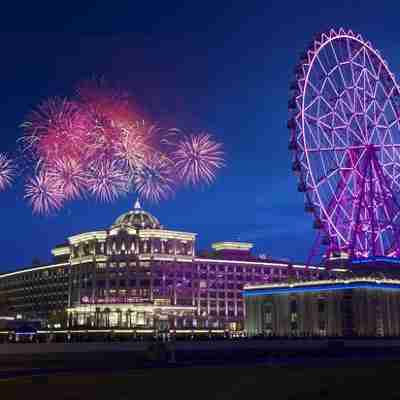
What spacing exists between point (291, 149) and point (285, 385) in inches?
2284

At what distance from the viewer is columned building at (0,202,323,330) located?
151 m

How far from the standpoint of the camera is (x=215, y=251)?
179m

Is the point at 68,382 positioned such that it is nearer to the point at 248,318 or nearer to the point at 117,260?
the point at 248,318

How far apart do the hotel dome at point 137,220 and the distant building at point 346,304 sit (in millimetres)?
50407

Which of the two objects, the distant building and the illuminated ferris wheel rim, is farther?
the distant building

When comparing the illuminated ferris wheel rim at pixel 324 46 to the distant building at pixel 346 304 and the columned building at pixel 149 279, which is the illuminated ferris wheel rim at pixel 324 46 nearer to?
the distant building at pixel 346 304

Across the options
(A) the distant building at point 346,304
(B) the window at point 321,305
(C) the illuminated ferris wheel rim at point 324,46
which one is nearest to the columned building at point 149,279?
(A) the distant building at point 346,304

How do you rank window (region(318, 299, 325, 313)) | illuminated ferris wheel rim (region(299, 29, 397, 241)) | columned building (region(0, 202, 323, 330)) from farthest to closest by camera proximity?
columned building (region(0, 202, 323, 330))
window (region(318, 299, 325, 313))
illuminated ferris wheel rim (region(299, 29, 397, 241))

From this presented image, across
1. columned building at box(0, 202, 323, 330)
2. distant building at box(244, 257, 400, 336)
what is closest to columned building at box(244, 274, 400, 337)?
distant building at box(244, 257, 400, 336)

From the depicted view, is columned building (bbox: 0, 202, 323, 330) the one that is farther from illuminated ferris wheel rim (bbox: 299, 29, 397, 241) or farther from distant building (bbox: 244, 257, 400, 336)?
illuminated ferris wheel rim (bbox: 299, 29, 397, 241)

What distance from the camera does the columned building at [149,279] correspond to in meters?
→ 151

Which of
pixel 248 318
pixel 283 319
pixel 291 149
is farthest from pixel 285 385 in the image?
pixel 248 318

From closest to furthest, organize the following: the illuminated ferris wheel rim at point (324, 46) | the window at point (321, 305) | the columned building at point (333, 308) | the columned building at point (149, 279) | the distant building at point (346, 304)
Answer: the illuminated ferris wheel rim at point (324, 46), the distant building at point (346, 304), the columned building at point (333, 308), the window at point (321, 305), the columned building at point (149, 279)

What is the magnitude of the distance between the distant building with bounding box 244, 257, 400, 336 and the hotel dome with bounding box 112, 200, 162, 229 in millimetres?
50407
